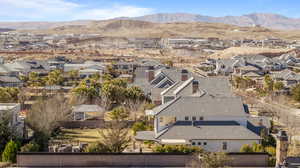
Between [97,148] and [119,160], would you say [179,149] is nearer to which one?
[119,160]

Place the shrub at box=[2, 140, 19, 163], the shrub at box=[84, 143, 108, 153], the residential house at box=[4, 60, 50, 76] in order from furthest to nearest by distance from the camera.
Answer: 1. the residential house at box=[4, 60, 50, 76]
2. the shrub at box=[84, 143, 108, 153]
3. the shrub at box=[2, 140, 19, 163]

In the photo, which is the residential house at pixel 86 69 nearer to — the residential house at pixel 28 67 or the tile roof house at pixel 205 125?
the residential house at pixel 28 67

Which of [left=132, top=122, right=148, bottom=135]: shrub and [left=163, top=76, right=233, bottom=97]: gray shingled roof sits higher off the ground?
[left=163, top=76, right=233, bottom=97]: gray shingled roof

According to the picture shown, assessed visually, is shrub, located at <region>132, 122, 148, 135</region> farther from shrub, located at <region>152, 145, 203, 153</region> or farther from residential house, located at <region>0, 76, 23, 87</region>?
residential house, located at <region>0, 76, 23, 87</region>

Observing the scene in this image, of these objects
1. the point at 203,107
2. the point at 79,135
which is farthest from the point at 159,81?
the point at 203,107

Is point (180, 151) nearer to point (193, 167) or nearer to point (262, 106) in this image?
point (193, 167)

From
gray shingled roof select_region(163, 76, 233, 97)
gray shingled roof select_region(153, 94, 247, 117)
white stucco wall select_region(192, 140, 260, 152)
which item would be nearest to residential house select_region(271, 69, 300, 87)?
gray shingled roof select_region(163, 76, 233, 97)
